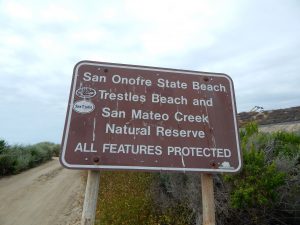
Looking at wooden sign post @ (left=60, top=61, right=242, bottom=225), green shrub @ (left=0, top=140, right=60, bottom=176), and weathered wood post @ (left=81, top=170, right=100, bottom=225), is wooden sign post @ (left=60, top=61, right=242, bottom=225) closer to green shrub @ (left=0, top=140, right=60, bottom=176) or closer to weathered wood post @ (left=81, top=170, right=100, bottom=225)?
weathered wood post @ (left=81, top=170, right=100, bottom=225)

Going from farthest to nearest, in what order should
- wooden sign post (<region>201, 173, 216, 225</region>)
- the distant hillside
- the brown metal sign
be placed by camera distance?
the distant hillside → wooden sign post (<region>201, 173, 216, 225</region>) → the brown metal sign

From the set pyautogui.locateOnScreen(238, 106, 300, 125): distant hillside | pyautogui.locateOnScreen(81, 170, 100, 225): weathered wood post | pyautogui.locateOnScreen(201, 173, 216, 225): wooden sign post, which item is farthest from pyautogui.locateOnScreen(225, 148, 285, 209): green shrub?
pyautogui.locateOnScreen(238, 106, 300, 125): distant hillside

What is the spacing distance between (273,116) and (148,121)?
34.2 ft

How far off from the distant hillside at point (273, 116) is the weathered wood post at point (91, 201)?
27.8 feet

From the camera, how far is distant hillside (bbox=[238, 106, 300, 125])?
10.6 m

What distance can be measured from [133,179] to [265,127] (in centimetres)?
591

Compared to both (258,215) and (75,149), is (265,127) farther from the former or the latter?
(75,149)

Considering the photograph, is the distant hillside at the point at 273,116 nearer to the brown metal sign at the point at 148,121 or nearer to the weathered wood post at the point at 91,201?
the brown metal sign at the point at 148,121

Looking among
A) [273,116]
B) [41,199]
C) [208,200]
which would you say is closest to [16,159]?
[41,199]

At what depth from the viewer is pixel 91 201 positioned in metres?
2.29

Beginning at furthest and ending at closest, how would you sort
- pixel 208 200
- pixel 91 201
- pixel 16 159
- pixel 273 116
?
pixel 16 159
pixel 273 116
pixel 208 200
pixel 91 201

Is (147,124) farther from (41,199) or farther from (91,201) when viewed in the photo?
(41,199)

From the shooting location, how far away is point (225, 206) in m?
4.37

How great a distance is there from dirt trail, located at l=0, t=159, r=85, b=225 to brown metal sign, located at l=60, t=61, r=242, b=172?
16.7 feet
